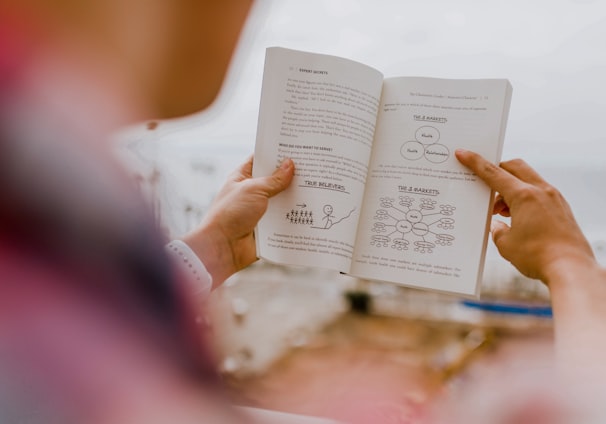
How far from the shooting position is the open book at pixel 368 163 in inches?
47.5

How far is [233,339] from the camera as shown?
8.87ft

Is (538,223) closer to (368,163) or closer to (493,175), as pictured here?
(493,175)

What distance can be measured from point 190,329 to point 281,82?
0.94 meters

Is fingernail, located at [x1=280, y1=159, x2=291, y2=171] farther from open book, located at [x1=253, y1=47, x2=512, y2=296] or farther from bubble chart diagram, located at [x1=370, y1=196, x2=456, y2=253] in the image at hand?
bubble chart diagram, located at [x1=370, y1=196, x2=456, y2=253]

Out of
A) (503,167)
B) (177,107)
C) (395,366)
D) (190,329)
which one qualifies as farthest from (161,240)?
(395,366)

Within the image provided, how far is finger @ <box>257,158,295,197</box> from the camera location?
1220mm

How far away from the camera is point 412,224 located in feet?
4.04

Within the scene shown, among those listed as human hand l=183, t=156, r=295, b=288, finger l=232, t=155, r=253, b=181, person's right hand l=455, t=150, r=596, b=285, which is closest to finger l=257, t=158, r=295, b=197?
human hand l=183, t=156, r=295, b=288

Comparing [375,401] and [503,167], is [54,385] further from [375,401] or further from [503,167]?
[375,401]

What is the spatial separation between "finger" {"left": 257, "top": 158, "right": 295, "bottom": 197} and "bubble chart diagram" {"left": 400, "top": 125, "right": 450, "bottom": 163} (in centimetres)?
26

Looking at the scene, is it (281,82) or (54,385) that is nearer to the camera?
(54,385)

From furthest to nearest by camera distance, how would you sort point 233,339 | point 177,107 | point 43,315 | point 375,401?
point 233,339, point 375,401, point 177,107, point 43,315

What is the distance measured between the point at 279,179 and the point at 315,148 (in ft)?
0.34

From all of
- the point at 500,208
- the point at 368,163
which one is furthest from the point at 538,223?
the point at 368,163
